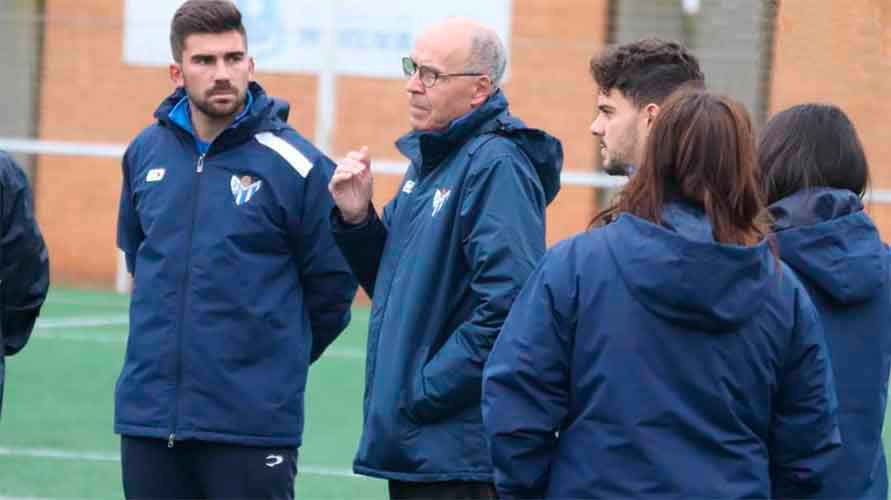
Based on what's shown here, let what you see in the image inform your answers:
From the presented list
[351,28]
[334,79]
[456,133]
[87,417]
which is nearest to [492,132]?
[456,133]

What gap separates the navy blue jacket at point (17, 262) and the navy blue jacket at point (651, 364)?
2.36 metres

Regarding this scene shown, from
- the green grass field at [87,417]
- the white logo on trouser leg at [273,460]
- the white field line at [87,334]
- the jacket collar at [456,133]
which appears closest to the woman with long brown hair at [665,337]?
the jacket collar at [456,133]

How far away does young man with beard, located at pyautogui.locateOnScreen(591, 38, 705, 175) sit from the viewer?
411 cm

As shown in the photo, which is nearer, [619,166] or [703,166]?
[703,166]

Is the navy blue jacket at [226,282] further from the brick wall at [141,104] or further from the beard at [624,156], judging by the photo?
the brick wall at [141,104]

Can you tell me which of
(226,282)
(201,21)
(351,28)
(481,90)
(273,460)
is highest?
(201,21)

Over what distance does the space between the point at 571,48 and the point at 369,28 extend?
1.92 m

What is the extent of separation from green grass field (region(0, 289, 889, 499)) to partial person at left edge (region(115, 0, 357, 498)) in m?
2.85

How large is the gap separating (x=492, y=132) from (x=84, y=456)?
4.60 metres

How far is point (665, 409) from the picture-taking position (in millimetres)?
A: 3412

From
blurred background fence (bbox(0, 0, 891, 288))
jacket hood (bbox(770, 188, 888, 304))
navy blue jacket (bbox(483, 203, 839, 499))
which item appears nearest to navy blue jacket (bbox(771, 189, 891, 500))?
jacket hood (bbox(770, 188, 888, 304))

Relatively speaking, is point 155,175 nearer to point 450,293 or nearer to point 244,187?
point 244,187

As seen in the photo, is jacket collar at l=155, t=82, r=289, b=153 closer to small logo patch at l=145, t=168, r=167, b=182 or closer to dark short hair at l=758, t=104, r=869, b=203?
small logo patch at l=145, t=168, r=167, b=182

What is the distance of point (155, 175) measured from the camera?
5.07 metres
